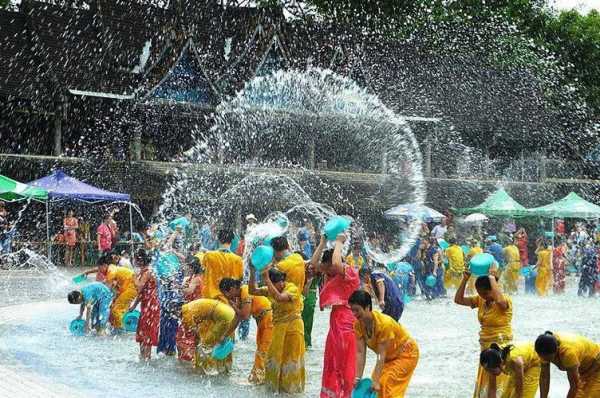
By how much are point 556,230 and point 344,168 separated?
7.19 m

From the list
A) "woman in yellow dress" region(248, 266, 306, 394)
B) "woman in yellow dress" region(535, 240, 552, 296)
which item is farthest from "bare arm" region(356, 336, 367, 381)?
"woman in yellow dress" region(535, 240, 552, 296)

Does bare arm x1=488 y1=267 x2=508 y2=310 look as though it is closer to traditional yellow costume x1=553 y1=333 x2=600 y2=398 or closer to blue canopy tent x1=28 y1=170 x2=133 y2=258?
traditional yellow costume x1=553 y1=333 x2=600 y2=398

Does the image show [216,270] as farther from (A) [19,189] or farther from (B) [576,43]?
(B) [576,43]

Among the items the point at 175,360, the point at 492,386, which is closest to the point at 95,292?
the point at 175,360

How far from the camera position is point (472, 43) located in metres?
28.5

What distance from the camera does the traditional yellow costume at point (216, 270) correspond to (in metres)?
8.29

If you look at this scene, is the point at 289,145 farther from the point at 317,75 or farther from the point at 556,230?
the point at 556,230

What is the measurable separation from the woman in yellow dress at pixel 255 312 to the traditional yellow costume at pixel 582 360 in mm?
3113

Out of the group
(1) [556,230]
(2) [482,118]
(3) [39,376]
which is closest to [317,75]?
(2) [482,118]

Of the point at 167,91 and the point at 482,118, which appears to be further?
the point at 482,118

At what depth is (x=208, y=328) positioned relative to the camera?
8055 millimetres

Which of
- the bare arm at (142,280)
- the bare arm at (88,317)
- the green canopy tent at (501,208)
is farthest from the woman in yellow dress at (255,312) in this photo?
the green canopy tent at (501,208)

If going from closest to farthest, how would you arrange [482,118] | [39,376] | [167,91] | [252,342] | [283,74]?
[39,376]
[252,342]
[167,91]
[283,74]
[482,118]

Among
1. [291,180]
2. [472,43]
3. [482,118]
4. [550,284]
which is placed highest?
[472,43]
